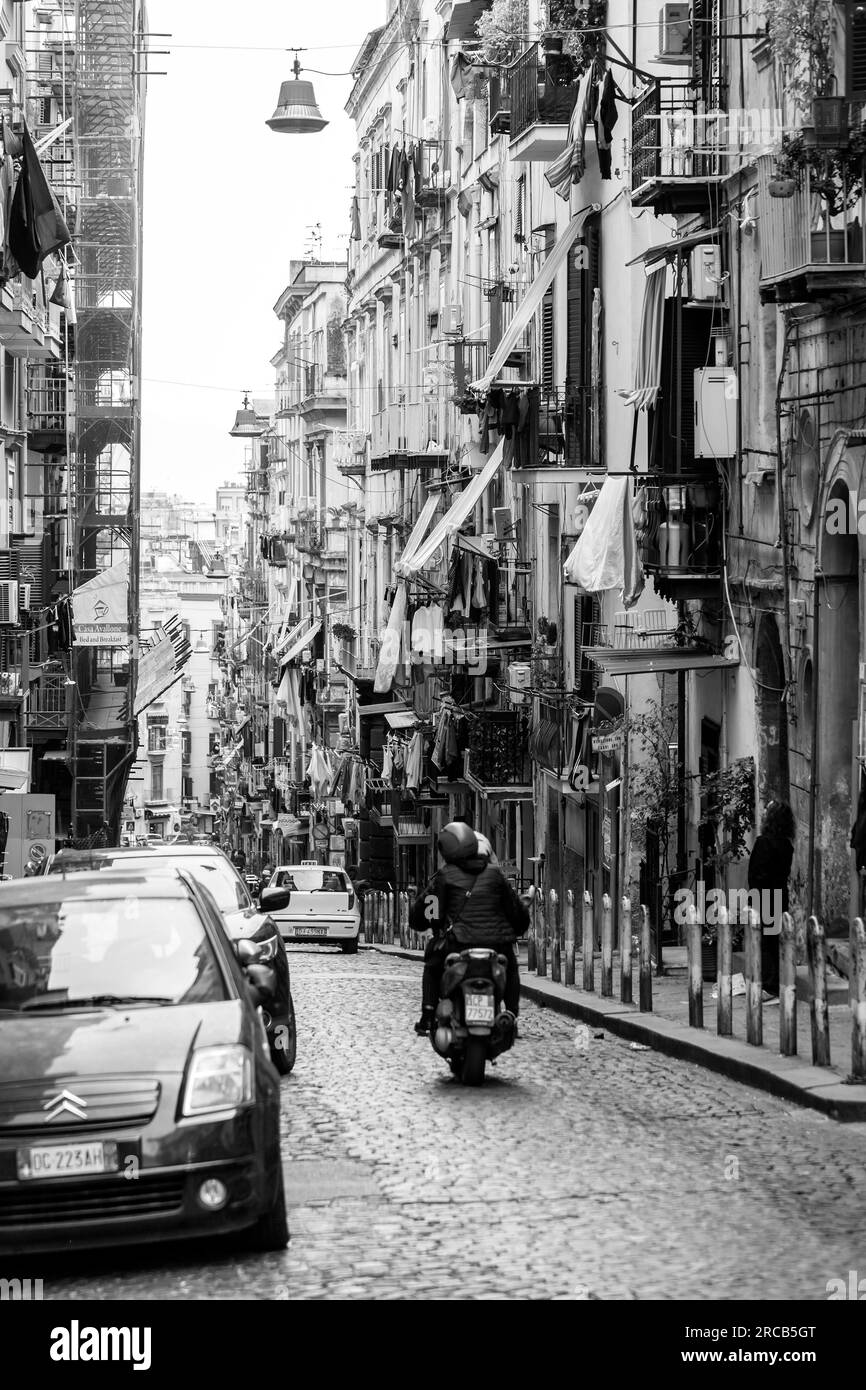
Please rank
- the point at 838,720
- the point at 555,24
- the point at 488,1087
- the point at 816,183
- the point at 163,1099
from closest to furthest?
the point at 163,1099 → the point at 488,1087 → the point at 816,183 → the point at 838,720 → the point at 555,24

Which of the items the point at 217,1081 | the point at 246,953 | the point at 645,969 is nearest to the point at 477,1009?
the point at 246,953

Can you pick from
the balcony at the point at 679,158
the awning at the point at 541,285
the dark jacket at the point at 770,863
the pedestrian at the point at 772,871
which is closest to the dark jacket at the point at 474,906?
the pedestrian at the point at 772,871

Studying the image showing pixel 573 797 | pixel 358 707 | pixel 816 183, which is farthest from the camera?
pixel 358 707

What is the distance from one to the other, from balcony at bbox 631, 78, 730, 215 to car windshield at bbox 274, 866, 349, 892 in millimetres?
16947

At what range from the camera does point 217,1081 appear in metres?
8.62

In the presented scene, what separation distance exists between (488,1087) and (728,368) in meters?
10.7

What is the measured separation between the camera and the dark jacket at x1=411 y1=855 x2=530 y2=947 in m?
14.3

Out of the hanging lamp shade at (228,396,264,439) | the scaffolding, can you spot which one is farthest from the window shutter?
the hanging lamp shade at (228,396,264,439)

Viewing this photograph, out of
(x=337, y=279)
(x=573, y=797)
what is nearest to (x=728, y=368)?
(x=573, y=797)

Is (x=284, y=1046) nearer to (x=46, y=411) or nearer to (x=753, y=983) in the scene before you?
(x=753, y=983)

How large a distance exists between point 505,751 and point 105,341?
21.2 meters

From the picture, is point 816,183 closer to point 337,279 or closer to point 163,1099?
point 163,1099

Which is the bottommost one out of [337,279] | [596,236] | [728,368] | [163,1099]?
[163,1099]
